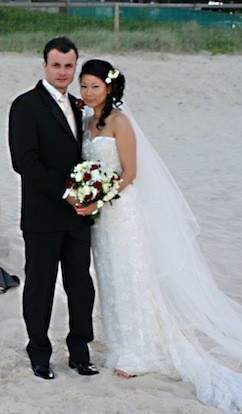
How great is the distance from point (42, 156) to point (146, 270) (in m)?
0.92

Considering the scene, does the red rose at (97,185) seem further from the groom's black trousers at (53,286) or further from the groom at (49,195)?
the groom's black trousers at (53,286)

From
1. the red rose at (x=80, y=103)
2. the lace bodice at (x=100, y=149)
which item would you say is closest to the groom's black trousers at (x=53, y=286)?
the lace bodice at (x=100, y=149)

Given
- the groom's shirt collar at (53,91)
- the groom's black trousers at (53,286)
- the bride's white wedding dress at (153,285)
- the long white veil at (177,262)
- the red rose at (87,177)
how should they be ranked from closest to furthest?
the red rose at (87,177), the groom's shirt collar at (53,91), the groom's black trousers at (53,286), the bride's white wedding dress at (153,285), the long white veil at (177,262)

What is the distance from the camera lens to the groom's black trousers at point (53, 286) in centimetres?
506

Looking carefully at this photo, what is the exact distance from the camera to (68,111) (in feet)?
16.5

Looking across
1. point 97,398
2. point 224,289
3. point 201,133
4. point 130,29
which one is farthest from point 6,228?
point 130,29

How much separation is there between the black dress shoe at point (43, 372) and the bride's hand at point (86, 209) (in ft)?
3.09

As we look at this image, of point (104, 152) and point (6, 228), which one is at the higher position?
point (104, 152)

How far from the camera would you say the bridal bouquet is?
485 centimetres

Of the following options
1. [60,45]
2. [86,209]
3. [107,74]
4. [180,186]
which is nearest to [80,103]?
[107,74]

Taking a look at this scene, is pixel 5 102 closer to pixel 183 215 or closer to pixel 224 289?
pixel 224 289

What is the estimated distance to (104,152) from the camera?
5117 mm

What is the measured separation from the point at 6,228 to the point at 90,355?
10.7 feet

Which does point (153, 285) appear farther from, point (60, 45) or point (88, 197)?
point (60, 45)
